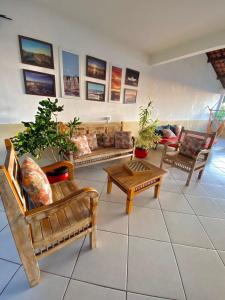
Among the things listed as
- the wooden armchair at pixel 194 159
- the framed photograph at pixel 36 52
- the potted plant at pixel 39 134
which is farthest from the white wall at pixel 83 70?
the wooden armchair at pixel 194 159

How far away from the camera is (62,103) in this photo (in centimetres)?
266

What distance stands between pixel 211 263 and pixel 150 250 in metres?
0.53

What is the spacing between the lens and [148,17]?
87.0 inches

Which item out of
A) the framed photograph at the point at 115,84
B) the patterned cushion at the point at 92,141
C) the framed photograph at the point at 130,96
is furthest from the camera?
the framed photograph at the point at 130,96

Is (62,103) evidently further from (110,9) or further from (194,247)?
(194,247)

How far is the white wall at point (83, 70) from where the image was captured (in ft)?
6.51

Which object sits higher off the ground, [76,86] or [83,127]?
[76,86]

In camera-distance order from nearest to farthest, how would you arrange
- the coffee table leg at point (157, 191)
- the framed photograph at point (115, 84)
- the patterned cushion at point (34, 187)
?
the patterned cushion at point (34, 187), the coffee table leg at point (157, 191), the framed photograph at point (115, 84)

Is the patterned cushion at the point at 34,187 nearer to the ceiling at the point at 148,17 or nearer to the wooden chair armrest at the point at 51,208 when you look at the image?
the wooden chair armrest at the point at 51,208

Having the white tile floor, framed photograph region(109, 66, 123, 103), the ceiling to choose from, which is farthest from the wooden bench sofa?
the ceiling

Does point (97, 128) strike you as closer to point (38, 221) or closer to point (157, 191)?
point (157, 191)

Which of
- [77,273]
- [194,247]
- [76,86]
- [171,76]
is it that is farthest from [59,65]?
[171,76]

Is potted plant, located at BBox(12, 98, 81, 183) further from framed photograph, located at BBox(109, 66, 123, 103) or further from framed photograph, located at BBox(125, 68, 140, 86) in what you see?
framed photograph, located at BBox(125, 68, 140, 86)

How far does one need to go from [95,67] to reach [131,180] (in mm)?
A: 2436
